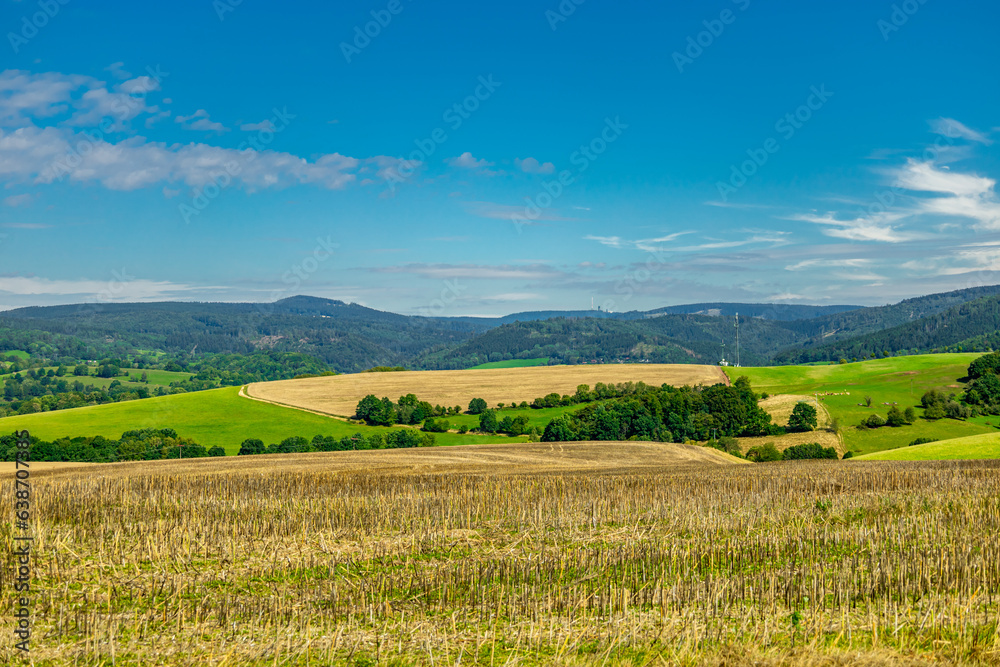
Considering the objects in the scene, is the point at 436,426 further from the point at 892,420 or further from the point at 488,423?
the point at 892,420

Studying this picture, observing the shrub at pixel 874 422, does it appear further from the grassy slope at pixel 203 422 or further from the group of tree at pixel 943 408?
the grassy slope at pixel 203 422

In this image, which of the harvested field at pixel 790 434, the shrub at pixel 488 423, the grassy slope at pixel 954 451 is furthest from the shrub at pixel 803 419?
the shrub at pixel 488 423

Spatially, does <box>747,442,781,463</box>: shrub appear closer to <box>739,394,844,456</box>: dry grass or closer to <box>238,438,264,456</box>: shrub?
<box>739,394,844,456</box>: dry grass

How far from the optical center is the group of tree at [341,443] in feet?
284

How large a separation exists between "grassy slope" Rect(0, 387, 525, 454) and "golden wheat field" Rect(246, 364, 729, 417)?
760 centimetres

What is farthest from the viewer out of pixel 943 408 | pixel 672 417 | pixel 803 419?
pixel 943 408

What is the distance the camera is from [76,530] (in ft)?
67.1

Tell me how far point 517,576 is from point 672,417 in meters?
97.4

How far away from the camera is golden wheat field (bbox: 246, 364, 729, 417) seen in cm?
12194

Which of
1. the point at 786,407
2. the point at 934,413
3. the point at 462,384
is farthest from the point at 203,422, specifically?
the point at 934,413

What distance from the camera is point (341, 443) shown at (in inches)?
3602

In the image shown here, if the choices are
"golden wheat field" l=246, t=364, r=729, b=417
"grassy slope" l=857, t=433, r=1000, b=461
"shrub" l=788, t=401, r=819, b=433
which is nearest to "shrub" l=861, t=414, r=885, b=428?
"shrub" l=788, t=401, r=819, b=433

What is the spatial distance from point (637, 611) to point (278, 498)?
18.4m

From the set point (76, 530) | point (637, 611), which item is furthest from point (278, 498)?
point (637, 611)
